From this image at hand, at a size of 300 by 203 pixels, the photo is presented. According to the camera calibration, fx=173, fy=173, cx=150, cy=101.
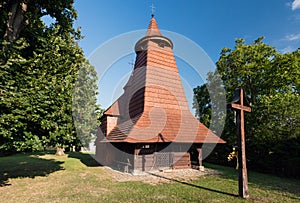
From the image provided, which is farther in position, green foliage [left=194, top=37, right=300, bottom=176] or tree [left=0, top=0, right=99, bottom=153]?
green foliage [left=194, top=37, right=300, bottom=176]

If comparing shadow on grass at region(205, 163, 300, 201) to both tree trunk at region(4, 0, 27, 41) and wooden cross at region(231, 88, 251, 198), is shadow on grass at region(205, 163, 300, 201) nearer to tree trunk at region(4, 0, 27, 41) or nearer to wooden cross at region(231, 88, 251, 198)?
wooden cross at region(231, 88, 251, 198)

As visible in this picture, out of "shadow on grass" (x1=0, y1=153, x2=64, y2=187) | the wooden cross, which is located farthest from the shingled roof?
the wooden cross

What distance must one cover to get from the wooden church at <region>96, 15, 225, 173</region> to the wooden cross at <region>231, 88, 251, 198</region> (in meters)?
5.09

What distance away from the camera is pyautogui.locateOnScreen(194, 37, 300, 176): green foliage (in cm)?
1184

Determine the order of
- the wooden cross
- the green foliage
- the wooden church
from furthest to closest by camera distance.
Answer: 1. the green foliage
2. the wooden church
3. the wooden cross

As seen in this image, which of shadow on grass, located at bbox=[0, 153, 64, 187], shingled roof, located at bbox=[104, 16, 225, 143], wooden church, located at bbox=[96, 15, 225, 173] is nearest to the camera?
shadow on grass, located at bbox=[0, 153, 64, 187]

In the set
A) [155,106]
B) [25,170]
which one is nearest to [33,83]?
[25,170]

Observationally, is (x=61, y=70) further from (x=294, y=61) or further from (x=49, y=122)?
(x=294, y=61)

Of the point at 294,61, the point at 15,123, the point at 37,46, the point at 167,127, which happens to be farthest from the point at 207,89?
Answer: the point at 15,123

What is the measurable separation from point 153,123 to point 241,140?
6255mm

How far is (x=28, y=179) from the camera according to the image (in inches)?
338

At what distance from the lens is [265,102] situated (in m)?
13.6

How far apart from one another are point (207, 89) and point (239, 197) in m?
18.0

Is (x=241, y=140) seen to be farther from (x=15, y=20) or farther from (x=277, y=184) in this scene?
(x=15, y=20)
